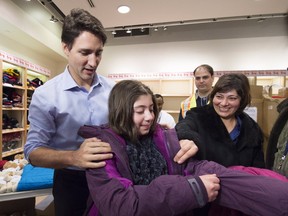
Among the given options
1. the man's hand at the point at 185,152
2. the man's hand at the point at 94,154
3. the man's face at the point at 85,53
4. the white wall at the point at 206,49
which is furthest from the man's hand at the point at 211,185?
the white wall at the point at 206,49

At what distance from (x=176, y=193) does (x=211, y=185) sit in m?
0.12

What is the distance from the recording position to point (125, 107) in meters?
0.94

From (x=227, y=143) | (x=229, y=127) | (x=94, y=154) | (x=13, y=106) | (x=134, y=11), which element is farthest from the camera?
(x=13, y=106)

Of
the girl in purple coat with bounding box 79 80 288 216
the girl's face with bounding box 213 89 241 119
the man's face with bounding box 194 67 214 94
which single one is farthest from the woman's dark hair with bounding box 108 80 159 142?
the man's face with bounding box 194 67 214 94

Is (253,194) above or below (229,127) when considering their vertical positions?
below

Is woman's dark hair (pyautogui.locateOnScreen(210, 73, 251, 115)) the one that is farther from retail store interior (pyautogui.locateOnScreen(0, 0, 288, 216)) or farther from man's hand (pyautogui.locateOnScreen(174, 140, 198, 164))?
retail store interior (pyautogui.locateOnScreen(0, 0, 288, 216))

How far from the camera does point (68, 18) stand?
101cm

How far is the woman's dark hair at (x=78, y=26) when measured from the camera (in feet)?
3.18

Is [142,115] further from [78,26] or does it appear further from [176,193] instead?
[78,26]

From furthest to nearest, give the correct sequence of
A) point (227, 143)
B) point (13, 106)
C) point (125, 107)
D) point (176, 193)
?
point (13, 106) → point (227, 143) → point (125, 107) → point (176, 193)

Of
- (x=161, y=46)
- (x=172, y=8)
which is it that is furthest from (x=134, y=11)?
(x=161, y=46)

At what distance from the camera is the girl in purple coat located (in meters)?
0.64

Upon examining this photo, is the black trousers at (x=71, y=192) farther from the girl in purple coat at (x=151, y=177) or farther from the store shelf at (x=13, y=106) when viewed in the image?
the store shelf at (x=13, y=106)

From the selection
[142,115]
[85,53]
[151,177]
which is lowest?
[151,177]
